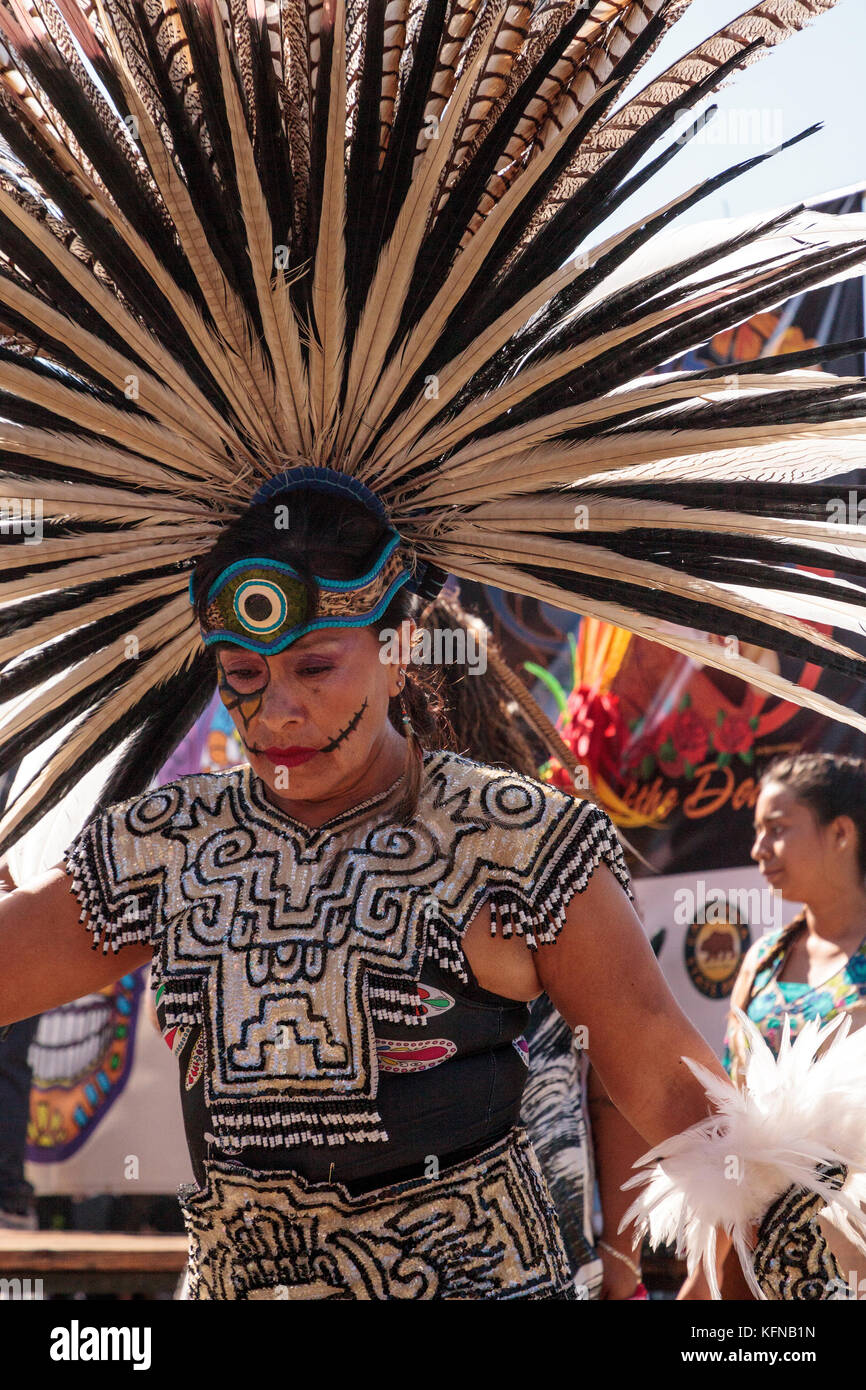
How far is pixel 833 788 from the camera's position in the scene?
156 inches

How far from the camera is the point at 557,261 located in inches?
77.3

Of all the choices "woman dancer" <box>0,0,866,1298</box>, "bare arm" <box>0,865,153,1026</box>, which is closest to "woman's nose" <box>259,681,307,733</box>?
"woman dancer" <box>0,0,866,1298</box>

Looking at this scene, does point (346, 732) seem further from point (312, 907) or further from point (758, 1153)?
point (758, 1153)

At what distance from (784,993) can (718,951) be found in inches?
28.8

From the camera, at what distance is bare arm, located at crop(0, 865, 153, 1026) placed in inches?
76.2

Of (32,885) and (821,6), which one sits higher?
(821,6)

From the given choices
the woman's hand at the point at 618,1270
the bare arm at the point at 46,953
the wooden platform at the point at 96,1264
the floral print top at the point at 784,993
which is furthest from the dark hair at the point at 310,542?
the wooden platform at the point at 96,1264

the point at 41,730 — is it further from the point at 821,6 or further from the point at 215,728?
the point at 215,728

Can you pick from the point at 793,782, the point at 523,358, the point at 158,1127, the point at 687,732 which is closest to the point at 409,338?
the point at 523,358

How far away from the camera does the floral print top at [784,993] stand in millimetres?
3516

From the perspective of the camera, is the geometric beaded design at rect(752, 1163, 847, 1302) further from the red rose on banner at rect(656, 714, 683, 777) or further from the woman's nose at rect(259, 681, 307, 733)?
the red rose on banner at rect(656, 714, 683, 777)

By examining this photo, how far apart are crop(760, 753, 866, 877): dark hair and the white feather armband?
2.34 metres
